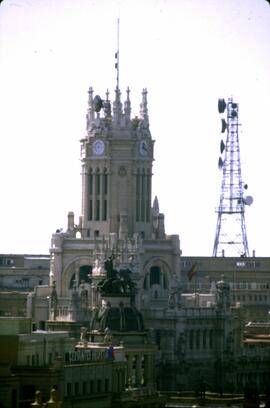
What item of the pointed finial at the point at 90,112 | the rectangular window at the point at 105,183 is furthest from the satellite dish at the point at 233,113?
the rectangular window at the point at 105,183

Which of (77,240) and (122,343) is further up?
(77,240)

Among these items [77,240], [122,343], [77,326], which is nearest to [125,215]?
[77,240]

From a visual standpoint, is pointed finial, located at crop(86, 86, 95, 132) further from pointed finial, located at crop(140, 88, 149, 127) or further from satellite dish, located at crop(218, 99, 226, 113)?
satellite dish, located at crop(218, 99, 226, 113)

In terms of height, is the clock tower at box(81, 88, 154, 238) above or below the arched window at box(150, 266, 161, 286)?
above

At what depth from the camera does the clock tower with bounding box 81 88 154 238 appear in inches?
7052

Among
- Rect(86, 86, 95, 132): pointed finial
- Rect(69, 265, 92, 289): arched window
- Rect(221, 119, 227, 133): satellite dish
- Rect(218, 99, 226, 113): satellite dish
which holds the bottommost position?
Rect(69, 265, 92, 289): arched window

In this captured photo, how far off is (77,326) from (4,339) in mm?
50441

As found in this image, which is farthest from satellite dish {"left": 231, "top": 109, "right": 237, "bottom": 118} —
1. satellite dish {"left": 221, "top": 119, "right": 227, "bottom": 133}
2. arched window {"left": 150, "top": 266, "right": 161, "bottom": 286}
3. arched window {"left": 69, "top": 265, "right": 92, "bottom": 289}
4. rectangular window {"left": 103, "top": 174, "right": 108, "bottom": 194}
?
arched window {"left": 69, "top": 265, "right": 92, "bottom": 289}

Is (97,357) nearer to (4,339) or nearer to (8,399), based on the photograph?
(4,339)

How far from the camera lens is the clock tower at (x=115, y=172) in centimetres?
17912

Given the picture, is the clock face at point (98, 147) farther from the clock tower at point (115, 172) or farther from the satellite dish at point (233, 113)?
the satellite dish at point (233, 113)

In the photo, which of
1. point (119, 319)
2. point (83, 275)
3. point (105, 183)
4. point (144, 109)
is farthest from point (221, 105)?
point (119, 319)

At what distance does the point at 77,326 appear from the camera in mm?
161875

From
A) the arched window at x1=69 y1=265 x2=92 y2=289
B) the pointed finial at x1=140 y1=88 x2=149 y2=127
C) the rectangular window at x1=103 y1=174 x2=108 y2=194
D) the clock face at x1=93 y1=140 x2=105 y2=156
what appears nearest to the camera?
the arched window at x1=69 y1=265 x2=92 y2=289
